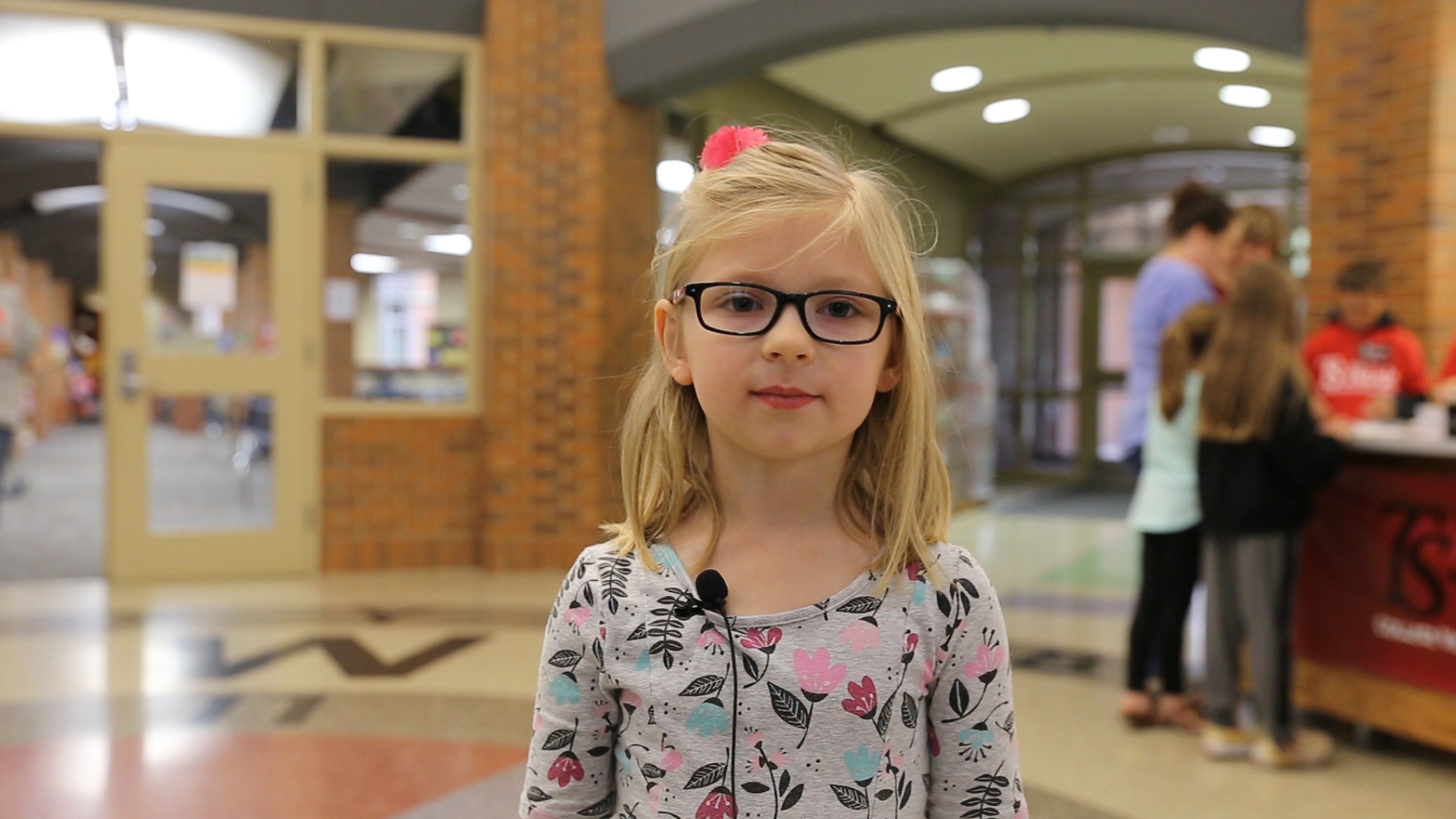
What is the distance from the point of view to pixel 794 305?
3.21 ft

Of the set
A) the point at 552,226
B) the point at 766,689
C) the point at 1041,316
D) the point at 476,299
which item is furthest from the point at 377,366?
the point at 1041,316

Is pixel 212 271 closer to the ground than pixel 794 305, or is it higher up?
higher up

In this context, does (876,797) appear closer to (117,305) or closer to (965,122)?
(117,305)

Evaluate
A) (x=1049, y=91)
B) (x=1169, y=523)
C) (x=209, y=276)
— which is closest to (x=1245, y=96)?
(x=1049, y=91)

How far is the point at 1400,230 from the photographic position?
4.22 metres

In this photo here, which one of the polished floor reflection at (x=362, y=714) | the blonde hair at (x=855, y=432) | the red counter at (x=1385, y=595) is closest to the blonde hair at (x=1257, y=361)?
the red counter at (x=1385, y=595)

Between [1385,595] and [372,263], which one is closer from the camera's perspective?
[1385,595]

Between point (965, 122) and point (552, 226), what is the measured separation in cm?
482

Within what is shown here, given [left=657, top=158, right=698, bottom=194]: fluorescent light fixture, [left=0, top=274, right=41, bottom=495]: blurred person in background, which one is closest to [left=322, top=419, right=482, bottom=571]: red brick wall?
[left=657, top=158, right=698, bottom=194]: fluorescent light fixture

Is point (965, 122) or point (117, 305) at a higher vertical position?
point (965, 122)

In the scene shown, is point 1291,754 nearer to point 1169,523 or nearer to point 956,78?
point 1169,523

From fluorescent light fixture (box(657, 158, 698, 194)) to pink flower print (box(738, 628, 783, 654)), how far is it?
5.67 m

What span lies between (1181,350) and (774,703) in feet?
8.70

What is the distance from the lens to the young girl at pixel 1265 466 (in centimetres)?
305
